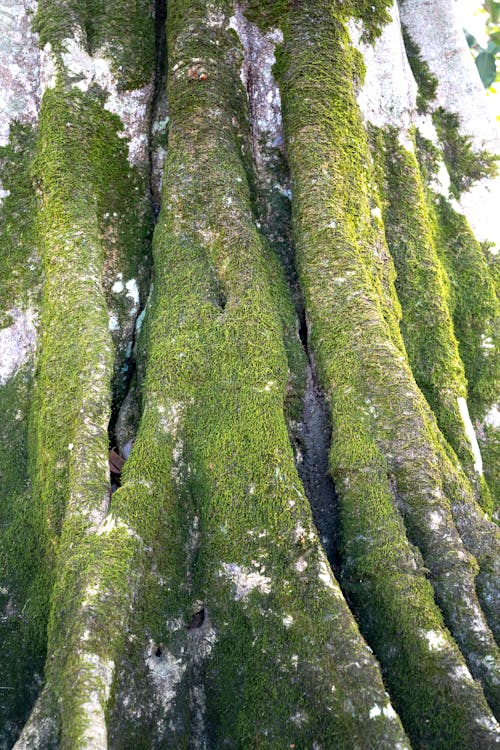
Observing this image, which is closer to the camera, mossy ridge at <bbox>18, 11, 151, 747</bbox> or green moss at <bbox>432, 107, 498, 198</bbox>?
mossy ridge at <bbox>18, 11, 151, 747</bbox>

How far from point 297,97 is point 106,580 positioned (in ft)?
11.0

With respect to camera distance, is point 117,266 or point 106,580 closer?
point 106,580

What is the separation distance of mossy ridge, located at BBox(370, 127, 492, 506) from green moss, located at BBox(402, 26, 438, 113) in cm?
117

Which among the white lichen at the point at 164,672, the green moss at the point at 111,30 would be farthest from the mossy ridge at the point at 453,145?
the white lichen at the point at 164,672

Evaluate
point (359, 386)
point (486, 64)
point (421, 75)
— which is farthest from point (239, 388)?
point (486, 64)

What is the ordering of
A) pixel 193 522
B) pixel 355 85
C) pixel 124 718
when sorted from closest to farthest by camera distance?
pixel 124 718 < pixel 193 522 < pixel 355 85

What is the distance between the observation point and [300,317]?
4.58m

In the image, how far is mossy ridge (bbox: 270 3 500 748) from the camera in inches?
128

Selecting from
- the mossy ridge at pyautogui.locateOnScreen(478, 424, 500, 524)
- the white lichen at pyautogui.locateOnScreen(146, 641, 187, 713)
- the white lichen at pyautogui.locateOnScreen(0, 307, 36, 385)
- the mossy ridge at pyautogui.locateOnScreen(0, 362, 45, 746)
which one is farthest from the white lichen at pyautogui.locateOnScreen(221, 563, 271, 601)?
the mossy ridge at pyautogui.locateOnScreen(478, 424, 500, 524)

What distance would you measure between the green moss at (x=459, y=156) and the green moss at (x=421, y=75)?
149mm

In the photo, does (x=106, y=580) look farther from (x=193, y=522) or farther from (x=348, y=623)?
(x=348, y=623)

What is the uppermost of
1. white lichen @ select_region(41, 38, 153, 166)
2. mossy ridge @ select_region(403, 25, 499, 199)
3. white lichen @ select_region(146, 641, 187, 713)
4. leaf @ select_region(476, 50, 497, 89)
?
leaf @ select_region(476, 50, 497, 89)

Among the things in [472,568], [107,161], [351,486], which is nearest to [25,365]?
[107,161]

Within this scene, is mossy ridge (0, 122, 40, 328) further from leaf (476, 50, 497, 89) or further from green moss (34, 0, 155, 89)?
leaf (476, 50, 497, 89)
